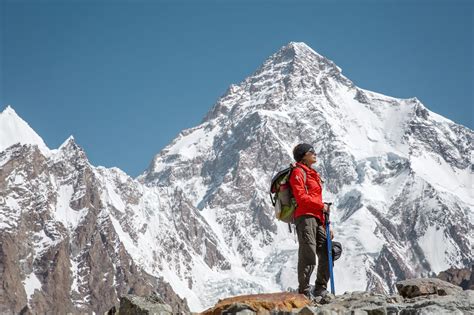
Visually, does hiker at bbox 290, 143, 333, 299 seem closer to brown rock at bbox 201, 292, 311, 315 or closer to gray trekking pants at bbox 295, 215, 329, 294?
gray trekking pants at bbox 295, 215, 329, 294

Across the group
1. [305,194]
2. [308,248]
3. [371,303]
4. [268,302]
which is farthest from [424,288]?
[268,302]

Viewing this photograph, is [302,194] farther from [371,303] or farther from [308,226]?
[371,303]

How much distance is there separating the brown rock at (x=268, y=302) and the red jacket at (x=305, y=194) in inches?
68.2

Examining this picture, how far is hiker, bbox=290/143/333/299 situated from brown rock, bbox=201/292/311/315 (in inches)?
39.8

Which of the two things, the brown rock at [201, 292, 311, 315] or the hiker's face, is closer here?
the brown rock at [201, 292, 311, 315]

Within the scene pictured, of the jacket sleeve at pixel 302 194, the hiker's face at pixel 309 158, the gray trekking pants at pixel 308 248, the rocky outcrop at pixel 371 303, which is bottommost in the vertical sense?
the rocky outcrop at pixel 371 303

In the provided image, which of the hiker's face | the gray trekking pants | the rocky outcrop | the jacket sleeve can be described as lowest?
the rocky outcrop

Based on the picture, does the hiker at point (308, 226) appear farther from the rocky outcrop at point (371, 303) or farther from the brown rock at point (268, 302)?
the brown rock at point (268, 302)

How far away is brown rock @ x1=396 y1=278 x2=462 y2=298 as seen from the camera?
1401cm

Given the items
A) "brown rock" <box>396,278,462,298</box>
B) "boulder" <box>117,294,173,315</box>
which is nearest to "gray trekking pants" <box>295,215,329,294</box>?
"brown rock" <box>396,278,462,298</box>

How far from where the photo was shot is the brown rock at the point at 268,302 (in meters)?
12.8

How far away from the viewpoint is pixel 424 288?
14.2 metres

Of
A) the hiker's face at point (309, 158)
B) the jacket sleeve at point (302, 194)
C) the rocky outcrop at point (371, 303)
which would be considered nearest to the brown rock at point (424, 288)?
the rocky outcrop at point (371, 303)

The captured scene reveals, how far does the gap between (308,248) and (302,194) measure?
1.04m
